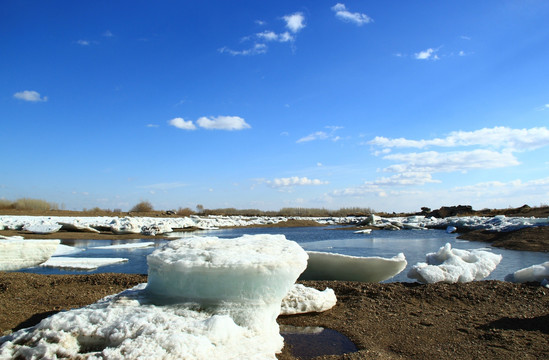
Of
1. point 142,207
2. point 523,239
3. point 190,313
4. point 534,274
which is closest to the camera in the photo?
point 190,313

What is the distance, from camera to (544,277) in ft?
20.4

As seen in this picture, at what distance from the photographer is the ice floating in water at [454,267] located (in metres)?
6.30

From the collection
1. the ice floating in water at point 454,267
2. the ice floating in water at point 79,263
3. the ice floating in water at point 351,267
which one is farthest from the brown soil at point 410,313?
the ice floating in water at point 79,263

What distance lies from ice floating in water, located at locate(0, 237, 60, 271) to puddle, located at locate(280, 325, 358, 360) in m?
6.59

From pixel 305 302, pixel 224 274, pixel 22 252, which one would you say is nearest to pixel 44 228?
pixel 22 252

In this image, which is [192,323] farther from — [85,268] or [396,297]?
[85,268]

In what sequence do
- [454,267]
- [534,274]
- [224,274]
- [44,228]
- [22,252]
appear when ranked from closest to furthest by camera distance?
1. [224,274]
2. [534,274]
3. [454,267]
4. [22,252]
5. [44,228]

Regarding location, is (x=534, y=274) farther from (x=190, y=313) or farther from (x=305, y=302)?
(x=190, y=313)

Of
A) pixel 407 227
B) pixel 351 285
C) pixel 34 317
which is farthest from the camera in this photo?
pixel 407 227

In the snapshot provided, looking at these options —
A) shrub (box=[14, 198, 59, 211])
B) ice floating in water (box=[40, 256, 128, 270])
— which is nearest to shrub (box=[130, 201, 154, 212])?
shrub (box=[14, 198, 59, 211])

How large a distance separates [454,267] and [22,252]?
9091mm

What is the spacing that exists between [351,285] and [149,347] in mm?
3918

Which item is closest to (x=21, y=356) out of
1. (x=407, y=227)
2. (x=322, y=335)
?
(x=322, y=335)

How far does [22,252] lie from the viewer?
26.6ft
